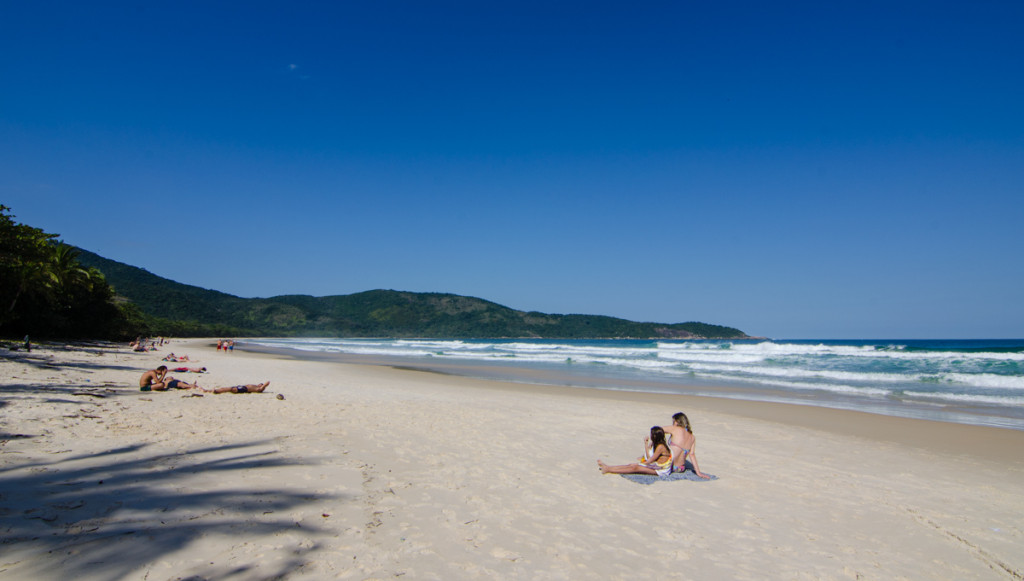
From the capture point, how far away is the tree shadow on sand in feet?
10.4

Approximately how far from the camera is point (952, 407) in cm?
1445

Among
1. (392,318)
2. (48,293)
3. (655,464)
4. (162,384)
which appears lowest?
(655,464)

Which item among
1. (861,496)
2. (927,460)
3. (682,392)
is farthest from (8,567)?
(682,392)

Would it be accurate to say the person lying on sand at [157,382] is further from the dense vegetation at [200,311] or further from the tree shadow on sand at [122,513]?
the dense vegetation at [200,311]

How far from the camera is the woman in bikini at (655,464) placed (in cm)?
644

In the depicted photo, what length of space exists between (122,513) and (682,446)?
6065 millimetres

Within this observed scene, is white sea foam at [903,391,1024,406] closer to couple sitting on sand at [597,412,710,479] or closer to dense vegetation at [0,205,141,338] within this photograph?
couple sitting on sand at [597,412,710,479]

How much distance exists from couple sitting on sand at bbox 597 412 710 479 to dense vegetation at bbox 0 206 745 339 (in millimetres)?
22202

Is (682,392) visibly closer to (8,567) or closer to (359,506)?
(359,506)

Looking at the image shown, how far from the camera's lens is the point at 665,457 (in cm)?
657

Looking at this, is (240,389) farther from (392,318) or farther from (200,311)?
(392,318)

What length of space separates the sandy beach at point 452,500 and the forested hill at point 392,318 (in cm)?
11103

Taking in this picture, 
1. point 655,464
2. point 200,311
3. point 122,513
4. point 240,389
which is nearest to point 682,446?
point 655,464

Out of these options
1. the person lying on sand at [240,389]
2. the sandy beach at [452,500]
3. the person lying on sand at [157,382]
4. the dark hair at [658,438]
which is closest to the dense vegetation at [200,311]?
the person lying on sand at [157,382]
